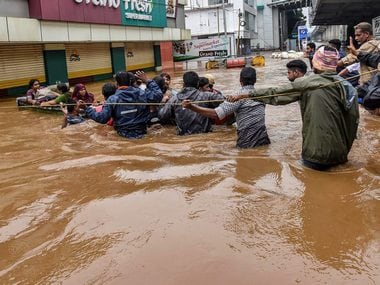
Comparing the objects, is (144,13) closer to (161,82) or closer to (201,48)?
(201,48)

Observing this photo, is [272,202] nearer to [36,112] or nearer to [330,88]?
[330,88]

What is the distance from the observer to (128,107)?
730 centimetres

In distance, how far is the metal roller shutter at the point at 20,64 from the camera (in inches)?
668

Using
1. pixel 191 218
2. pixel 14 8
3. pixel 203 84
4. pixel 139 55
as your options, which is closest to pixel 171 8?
pixel 139 55

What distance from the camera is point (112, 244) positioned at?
328 centimetres

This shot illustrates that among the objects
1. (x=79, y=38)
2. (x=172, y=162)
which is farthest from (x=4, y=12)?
(x=172, y=162)

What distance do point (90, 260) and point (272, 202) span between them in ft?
5.67

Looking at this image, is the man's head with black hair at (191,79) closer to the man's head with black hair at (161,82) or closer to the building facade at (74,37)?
the man's head with black hair at (161,82)

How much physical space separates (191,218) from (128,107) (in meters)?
3.96

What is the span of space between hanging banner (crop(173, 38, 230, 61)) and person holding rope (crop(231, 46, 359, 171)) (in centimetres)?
3172

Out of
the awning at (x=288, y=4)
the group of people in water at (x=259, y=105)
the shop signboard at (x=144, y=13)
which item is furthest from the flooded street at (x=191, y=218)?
the awning at (x=288, y=4)

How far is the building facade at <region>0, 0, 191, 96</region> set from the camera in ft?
55.2

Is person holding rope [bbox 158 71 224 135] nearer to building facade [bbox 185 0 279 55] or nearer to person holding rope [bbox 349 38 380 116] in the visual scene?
person holding rope [bbox 349 38 380 116]

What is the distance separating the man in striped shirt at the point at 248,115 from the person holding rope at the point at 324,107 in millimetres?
1166
